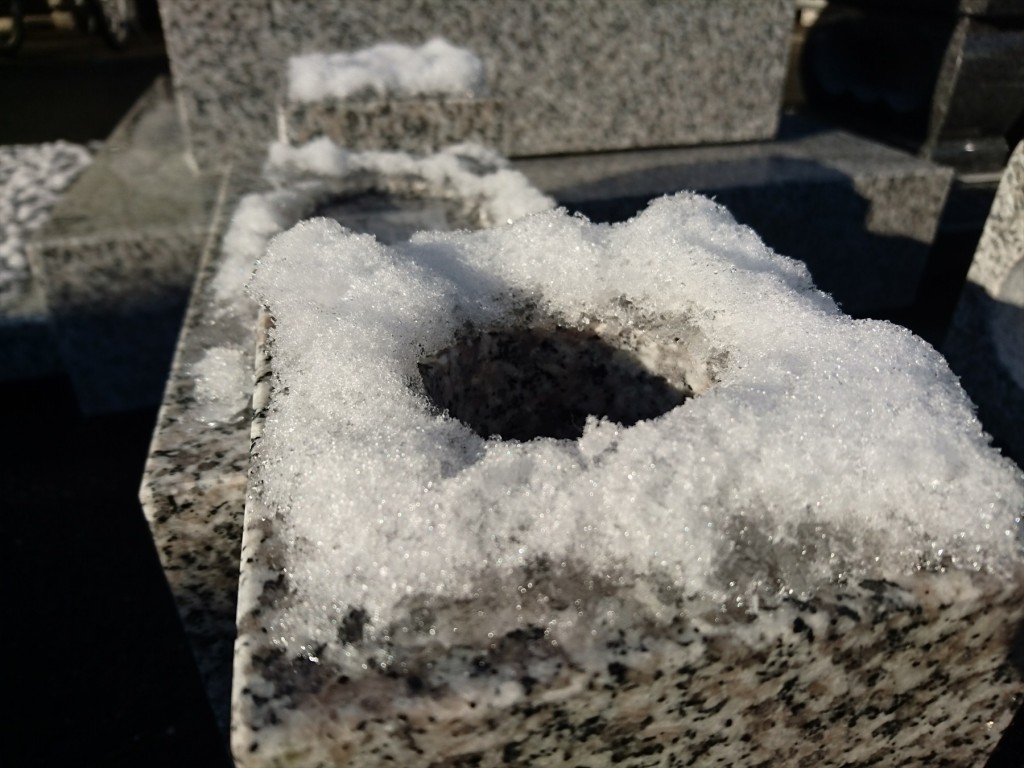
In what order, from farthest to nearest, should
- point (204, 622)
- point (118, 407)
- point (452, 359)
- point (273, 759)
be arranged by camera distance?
point (118, 407), point (204, 622), point (452, 359), point (273, 759)

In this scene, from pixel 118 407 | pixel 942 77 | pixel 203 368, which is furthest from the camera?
pixel 942 77

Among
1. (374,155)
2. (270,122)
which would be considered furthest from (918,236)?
(270,122)

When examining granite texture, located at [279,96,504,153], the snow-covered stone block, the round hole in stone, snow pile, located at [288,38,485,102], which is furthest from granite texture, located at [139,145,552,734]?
snow pile, located at [288,38,485,102]

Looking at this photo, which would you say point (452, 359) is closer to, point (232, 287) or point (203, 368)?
point (203, 368)

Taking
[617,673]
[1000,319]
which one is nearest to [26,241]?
[617,673]

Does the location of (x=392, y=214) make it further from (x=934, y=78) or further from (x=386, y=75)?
(x=934, y=78)
